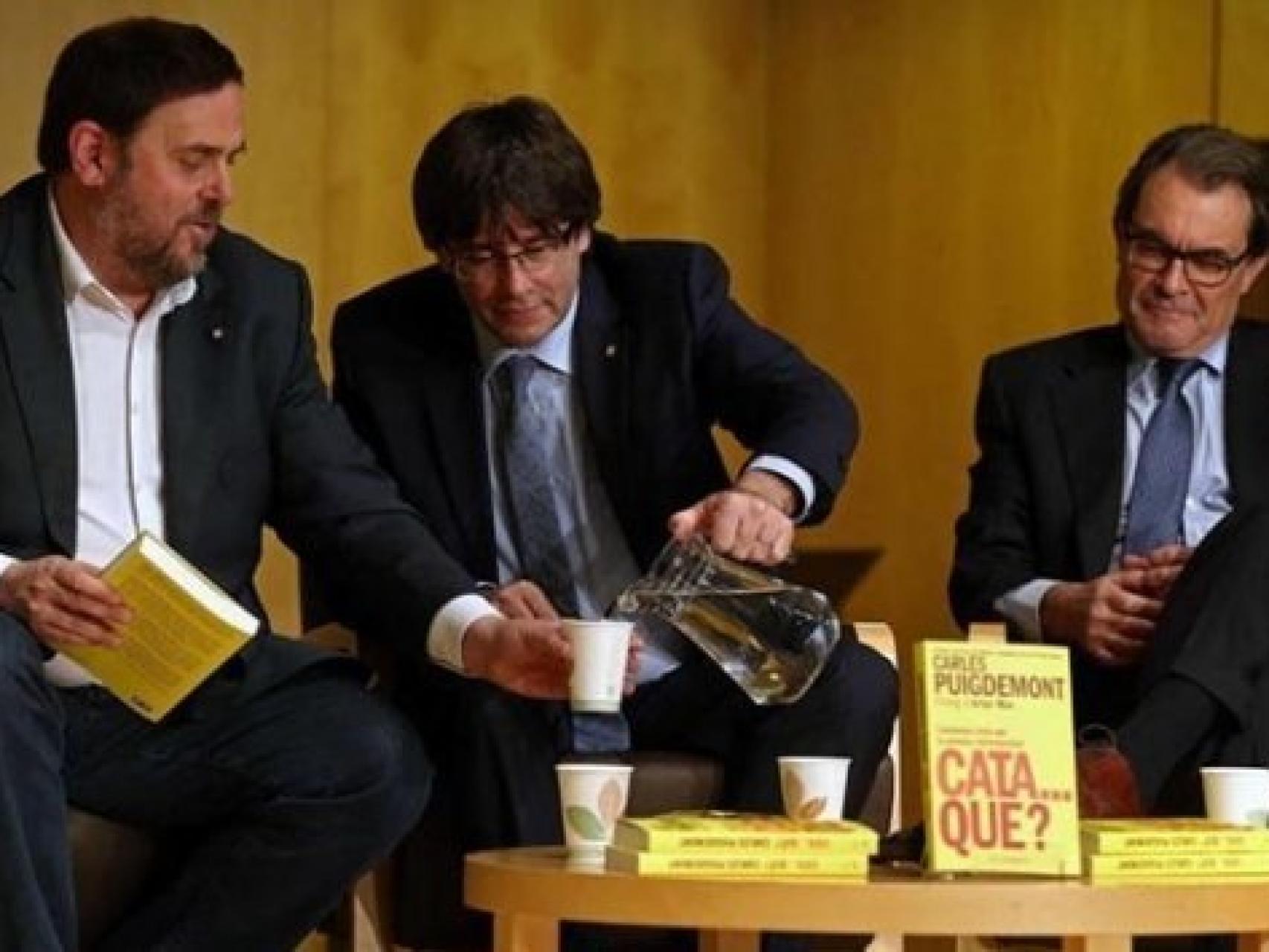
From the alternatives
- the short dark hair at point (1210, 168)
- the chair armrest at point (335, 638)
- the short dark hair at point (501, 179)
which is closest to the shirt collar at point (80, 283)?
the short dark hair at point (501, 179)

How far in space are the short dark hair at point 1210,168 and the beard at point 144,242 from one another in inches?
50.5

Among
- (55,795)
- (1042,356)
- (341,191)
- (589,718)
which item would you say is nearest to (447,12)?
(341,191)

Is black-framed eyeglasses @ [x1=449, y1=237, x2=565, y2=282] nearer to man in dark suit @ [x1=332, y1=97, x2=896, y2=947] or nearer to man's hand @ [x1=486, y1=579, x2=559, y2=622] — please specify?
man in dark suit @ [x1=332, y1=97, x2=896, y2=947]

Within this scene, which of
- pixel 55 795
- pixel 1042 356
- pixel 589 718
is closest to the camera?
pixel 55 795

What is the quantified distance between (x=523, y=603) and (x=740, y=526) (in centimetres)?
27

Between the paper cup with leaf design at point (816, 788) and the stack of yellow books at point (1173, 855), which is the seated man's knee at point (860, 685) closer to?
the paper cup with leaf design at point (816, 788)

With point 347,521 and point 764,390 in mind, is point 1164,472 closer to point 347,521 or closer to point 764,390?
point 764,390

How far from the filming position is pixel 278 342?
10.2ft

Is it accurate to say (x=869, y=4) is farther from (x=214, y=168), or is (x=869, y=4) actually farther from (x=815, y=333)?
(x=214, y=168)

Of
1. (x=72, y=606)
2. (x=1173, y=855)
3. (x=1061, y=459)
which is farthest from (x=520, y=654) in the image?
(x=1061, y=459)

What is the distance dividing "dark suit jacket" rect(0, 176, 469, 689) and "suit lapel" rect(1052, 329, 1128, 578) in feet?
2.89

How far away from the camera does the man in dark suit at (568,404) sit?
308cm

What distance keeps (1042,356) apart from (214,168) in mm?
1176

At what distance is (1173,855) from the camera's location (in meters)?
2.27
